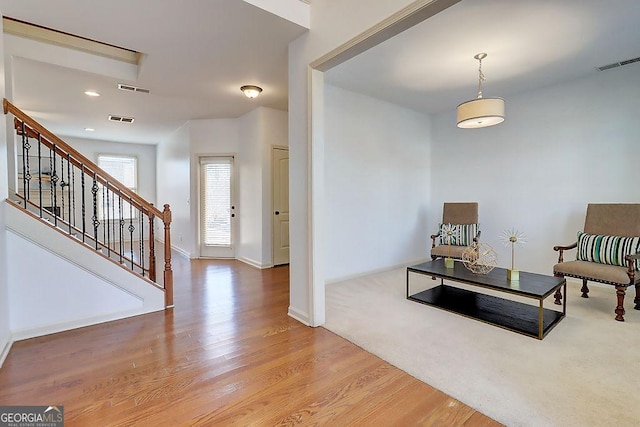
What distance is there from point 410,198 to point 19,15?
530 centimetres

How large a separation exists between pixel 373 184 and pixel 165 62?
3253 millimetres

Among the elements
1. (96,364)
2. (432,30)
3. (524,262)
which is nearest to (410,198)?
(524,262)

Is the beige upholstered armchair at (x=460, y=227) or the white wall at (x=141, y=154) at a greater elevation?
the white wall at (x=141, y=154)

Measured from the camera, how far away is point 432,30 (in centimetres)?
282

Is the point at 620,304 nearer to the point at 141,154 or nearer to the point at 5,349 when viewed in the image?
the point at 5,349

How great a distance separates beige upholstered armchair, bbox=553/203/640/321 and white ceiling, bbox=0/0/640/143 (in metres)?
1.79

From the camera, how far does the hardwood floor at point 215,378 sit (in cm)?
170

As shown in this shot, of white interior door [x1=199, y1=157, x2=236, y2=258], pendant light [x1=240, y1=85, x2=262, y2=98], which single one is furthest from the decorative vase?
white interior door [x1=199, y1=157, x2=236, y2=258]

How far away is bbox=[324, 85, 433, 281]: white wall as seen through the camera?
174 inches

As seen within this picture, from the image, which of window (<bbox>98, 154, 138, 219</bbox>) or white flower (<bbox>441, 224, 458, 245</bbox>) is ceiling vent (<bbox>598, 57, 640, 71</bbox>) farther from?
window (<bbox>98, 154, 138, 219</bbox>)

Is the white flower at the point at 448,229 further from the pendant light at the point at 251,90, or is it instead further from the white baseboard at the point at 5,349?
the white baseboard at the point at 5,349

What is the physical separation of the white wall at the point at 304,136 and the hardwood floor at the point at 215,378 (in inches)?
→ 11.7

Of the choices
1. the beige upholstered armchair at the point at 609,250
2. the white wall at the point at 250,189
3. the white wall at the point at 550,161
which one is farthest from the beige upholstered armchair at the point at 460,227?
the white wall at the point at 250,189

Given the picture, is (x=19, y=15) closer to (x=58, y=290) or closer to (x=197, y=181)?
(x=58, y=290)
